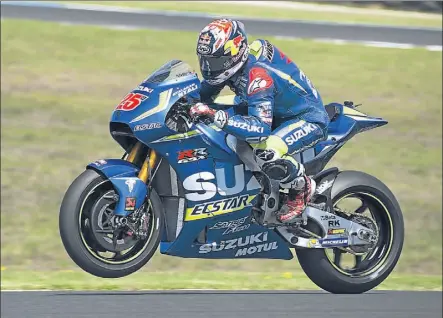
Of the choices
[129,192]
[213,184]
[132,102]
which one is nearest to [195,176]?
[213,184]

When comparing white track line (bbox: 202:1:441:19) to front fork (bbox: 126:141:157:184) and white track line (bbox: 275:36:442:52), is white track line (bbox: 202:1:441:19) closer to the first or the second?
white track line (bbox: 275:36:442:52)

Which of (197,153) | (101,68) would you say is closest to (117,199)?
(197,153)

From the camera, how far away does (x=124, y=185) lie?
627cm

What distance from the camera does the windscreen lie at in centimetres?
647

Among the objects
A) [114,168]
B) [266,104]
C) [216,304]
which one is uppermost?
[266,104]

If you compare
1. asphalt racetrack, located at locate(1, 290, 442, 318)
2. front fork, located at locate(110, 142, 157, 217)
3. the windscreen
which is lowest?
asphalt racetrack, located at locate(1, 290, 442, 318)

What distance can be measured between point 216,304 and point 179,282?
4.94 feet

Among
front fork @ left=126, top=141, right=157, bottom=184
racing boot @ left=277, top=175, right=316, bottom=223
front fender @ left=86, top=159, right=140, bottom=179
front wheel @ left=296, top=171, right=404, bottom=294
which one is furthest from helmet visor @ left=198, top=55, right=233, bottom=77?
front wheel @ left=296, top=171, right=404, bottom=294

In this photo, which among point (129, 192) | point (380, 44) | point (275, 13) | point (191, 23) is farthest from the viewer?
point (275, 13)

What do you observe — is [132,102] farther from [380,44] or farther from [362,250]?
[380,44]

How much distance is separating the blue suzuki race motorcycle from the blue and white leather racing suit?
0.17 m

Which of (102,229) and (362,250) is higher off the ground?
(102,229)

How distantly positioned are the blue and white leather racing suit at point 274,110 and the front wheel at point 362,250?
502 millimetres

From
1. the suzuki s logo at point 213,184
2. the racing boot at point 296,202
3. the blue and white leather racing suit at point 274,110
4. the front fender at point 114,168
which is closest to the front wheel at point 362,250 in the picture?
the racing boot at point 296,202
